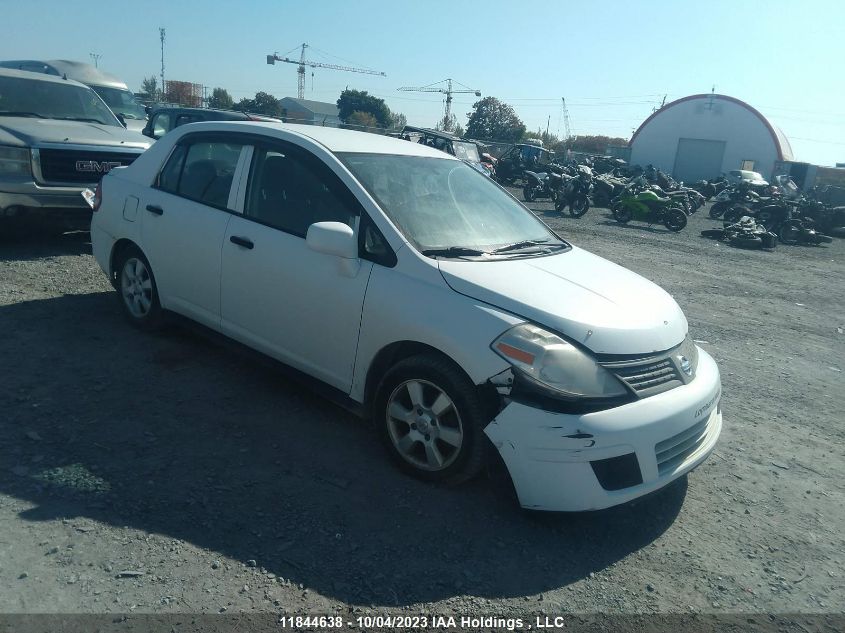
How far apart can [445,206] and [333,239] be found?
0.90 meters

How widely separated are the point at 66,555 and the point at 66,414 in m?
1.43

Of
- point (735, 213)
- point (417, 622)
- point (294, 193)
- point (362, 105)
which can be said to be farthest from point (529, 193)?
point (362, 105)

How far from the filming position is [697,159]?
53.2 m

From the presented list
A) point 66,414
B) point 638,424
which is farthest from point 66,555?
point 638,424

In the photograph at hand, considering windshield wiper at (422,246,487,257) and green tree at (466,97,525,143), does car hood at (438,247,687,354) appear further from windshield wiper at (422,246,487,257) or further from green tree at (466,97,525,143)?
green tree at (466,97,525,143)

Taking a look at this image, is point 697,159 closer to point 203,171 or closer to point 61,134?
point 61,134

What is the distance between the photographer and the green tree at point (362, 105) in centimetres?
7194

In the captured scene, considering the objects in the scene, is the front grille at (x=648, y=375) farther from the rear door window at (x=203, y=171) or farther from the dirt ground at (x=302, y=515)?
the rear door window at (x=203, y=171)

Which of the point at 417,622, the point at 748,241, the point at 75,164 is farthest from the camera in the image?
the point at 748,241

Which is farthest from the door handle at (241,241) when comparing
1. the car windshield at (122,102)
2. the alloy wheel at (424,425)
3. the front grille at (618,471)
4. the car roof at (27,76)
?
the car windshield at (122,102)

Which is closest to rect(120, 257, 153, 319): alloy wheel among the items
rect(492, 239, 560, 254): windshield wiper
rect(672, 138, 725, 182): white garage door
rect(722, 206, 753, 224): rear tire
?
rect(492, 239, 560, 254): windshield wiper

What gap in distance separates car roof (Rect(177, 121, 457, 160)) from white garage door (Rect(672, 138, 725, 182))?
5224cm

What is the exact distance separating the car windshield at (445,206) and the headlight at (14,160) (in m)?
4.94

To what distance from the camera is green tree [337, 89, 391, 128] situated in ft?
236
